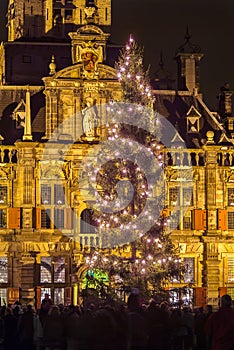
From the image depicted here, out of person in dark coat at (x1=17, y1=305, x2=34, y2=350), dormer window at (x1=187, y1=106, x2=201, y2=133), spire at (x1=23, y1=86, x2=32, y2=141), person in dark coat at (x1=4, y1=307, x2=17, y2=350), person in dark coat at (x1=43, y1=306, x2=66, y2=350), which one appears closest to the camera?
person in dark coat at (x1=43, y1=306, x2=66, y2=350)

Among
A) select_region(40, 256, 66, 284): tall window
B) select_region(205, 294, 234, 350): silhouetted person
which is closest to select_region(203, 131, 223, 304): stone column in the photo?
select_region(40, 256, 66, 284): tall window

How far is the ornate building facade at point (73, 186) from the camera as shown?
64.5 metres

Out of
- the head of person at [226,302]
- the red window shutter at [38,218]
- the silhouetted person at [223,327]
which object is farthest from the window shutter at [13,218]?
the head of person at [226,302]

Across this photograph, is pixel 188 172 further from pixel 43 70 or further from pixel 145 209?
pixel 145 209

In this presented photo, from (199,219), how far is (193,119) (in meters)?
6.45

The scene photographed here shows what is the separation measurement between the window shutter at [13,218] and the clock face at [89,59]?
30.1ft

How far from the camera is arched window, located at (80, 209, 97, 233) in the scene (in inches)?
2559

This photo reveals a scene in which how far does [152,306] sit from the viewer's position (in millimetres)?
28859

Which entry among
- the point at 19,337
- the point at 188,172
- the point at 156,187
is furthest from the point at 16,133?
the point at 19,337

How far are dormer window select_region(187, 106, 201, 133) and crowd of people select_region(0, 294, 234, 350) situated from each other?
1407 inches

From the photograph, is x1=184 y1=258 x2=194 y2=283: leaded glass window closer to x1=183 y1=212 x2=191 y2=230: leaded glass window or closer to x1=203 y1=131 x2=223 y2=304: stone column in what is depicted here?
x1=203 y1=131 x2=223 y2=304: stone column

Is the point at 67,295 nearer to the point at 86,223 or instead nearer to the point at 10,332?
the point at 86,223

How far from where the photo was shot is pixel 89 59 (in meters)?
66.6

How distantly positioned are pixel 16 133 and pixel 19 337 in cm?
3683
